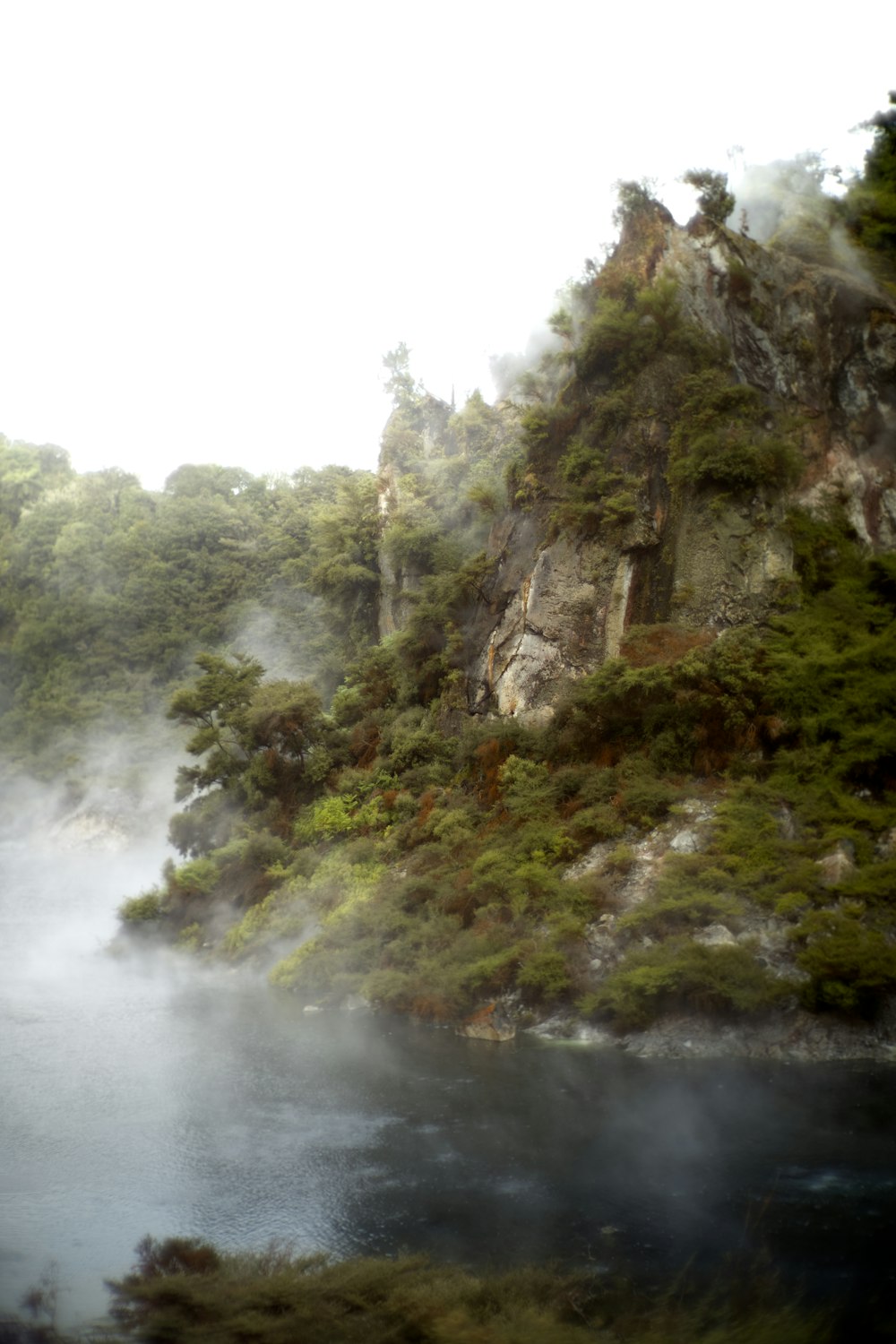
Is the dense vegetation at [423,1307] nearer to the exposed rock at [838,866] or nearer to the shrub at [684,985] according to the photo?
the shrub at [684,985]

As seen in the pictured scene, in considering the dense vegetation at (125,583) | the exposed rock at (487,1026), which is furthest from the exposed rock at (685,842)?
the dense vegetation at (125,583)

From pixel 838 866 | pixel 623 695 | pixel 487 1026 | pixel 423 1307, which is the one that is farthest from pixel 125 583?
pixel 423 1307

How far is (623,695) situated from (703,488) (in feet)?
18.6

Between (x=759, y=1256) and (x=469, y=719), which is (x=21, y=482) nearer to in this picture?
(x=469, y=719)

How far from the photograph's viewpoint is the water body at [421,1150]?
10.7 meters

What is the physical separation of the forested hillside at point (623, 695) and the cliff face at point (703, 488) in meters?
0.08

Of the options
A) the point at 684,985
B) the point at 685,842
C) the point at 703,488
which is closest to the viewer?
the point at 684,985

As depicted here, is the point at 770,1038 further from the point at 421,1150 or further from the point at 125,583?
the point at 125,583

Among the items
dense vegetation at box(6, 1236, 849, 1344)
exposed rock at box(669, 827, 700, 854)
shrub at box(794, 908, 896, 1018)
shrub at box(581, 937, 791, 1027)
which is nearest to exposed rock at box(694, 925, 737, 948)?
shrub at box(581, 937, 791, 1027)

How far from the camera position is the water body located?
10695mm

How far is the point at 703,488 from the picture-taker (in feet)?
78.1

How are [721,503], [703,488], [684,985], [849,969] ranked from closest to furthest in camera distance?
[849,969] < [684,985] < [721,503] < [703,488]

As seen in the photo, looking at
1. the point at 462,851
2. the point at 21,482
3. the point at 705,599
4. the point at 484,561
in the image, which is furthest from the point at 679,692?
the point at 21,482

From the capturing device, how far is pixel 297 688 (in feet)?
93.5
